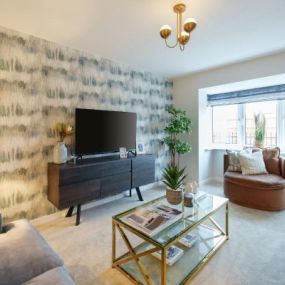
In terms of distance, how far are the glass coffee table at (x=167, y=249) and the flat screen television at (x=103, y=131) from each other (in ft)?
4.27

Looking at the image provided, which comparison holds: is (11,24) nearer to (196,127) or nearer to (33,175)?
(33,175)

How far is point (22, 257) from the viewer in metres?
1.15

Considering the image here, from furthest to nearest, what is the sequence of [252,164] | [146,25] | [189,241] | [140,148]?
[140,148] → [252,164] → [146,25] → [189,241]

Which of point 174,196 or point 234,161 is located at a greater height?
point 234,161

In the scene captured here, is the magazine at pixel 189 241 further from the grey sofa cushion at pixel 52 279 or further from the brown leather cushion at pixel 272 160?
the brown leather cushion at pixel 272 160

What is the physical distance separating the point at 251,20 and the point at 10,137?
3.04 metres

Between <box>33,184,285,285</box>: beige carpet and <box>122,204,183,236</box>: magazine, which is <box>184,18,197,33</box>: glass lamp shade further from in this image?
<box>33,184,285,285</box>: beige carpet

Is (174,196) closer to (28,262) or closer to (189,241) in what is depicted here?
(189,241)

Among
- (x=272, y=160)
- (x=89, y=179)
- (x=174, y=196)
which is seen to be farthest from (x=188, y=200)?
(x=272, y=160)

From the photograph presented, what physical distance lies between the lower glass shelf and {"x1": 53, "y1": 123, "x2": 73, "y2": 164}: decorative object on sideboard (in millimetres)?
1467

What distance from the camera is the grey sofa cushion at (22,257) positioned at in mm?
1052

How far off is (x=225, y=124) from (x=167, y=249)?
3920 mm

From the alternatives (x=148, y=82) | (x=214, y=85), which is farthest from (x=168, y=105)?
(x=214, y=85)

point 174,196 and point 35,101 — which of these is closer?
point 174,196
